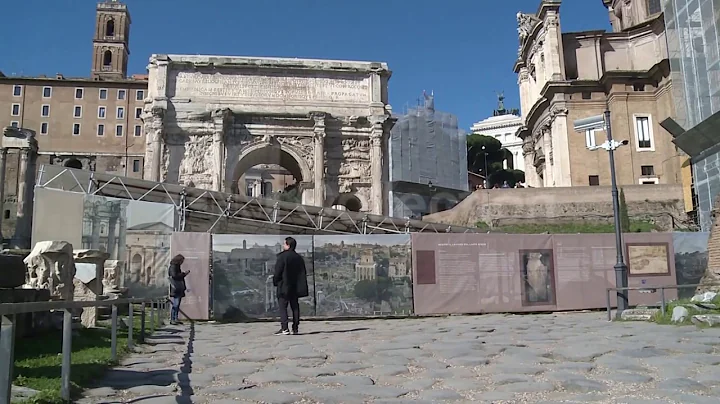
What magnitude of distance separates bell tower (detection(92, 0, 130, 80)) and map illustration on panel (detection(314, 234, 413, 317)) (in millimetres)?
69454

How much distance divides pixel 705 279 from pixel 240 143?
22793 mm

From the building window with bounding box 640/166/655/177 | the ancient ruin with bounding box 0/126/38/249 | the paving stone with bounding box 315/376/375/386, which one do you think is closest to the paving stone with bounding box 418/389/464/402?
the paving stone with bounding box 315/376/375/386

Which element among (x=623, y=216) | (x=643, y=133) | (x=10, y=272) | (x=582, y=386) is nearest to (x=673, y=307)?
(x=582, y=386)

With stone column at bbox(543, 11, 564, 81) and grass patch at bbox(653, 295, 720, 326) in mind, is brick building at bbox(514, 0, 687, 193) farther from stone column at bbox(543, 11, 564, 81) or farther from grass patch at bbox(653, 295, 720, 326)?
grass patch at bbox(653, 295, 720, 326)

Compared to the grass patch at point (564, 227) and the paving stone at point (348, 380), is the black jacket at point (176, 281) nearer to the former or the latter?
the paving stone at point (348, 380)

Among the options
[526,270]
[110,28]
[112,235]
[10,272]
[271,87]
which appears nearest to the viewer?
[10,272]

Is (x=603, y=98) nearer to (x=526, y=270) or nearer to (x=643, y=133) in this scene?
(x=643, y=133)

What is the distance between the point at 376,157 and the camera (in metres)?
30.8

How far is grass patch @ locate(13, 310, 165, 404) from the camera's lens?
3.96 metres

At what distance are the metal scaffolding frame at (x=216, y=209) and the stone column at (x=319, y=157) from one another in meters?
9.38

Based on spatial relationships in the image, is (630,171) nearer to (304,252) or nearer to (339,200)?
(339,200)

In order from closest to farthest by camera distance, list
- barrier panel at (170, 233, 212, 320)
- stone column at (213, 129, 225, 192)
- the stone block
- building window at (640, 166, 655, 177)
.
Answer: the stone block
barrier panel at (170, 233, 212, 320)
stone column at (213, 129, 225, 192)
building window at (640, 166, 655, 177)

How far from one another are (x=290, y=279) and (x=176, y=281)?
310 cm

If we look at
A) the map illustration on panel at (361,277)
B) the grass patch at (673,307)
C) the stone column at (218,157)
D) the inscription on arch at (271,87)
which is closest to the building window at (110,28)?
the inscription on arch at (271,87)
